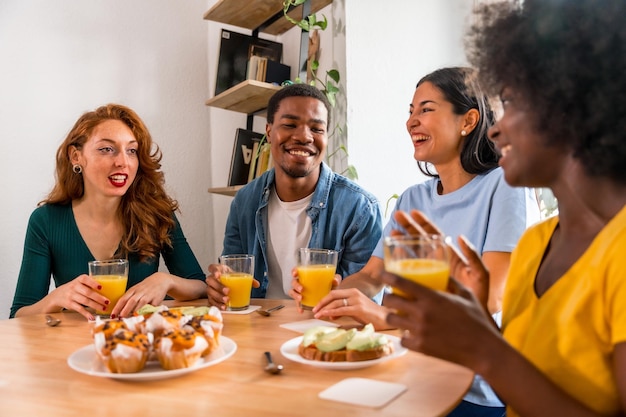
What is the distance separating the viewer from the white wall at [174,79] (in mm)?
2783

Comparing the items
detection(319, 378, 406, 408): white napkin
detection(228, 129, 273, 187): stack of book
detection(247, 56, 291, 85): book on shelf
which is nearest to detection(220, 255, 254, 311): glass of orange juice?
detection(319, 378, 406, 408): white napkin

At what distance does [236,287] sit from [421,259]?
2.99 feet

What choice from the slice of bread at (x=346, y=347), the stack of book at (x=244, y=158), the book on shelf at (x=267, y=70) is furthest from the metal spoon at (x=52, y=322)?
the book on shelf at (x=267, y=70)

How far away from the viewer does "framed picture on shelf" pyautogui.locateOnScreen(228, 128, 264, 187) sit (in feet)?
10.7

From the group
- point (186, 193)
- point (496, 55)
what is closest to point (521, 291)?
point (496, 55)

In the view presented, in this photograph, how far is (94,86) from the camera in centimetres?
317

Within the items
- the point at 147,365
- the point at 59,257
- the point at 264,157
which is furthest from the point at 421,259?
the point at 264,157

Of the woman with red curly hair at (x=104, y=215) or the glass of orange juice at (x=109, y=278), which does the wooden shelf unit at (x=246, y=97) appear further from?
the glass of orange juice at (x=109, y=278)

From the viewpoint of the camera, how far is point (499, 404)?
1.42 metres

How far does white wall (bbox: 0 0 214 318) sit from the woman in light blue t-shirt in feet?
6.46

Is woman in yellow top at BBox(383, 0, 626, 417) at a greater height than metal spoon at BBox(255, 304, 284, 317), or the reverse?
woman in yellow top at BBox(383, 0, 626, 417)

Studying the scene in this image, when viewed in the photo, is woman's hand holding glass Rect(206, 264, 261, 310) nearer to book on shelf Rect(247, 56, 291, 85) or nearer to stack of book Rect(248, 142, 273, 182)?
stack of book Rect(248, 142, 273, 182)

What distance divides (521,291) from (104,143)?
6.14ft

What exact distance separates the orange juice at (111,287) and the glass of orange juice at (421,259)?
1.05 metres
